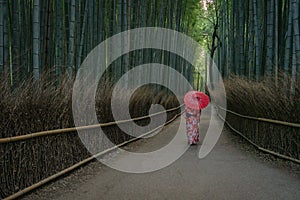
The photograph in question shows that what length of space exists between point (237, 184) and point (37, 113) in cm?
225

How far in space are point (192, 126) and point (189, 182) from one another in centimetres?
325

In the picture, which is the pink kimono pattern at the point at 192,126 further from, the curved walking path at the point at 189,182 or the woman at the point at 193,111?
the curved walking path at the point at 189,182

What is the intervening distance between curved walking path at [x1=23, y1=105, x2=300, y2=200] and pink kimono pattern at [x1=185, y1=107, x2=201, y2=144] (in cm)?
179

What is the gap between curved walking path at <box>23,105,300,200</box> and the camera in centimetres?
358

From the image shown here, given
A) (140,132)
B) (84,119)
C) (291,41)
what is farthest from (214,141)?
(84,119)

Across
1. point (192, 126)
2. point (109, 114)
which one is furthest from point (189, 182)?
point (192, 126)

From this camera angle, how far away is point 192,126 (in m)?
Answer: 7.29

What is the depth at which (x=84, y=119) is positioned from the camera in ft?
16.4

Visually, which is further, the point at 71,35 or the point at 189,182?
the point at 71,35

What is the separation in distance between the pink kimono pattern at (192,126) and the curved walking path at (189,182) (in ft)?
5.87

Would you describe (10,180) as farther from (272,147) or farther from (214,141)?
(214,141)

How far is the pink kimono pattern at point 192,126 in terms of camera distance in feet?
23.9

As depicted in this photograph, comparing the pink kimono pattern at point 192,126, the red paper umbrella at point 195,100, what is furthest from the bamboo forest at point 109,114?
the red paper umbrella at point 195,100

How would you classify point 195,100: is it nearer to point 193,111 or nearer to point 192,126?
point 193,111
